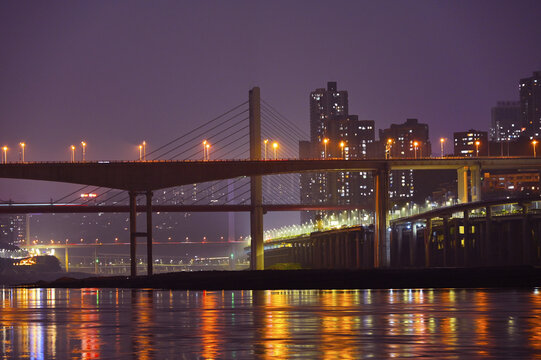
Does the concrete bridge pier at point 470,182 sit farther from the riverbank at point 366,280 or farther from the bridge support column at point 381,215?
the riverbank at point 366,280

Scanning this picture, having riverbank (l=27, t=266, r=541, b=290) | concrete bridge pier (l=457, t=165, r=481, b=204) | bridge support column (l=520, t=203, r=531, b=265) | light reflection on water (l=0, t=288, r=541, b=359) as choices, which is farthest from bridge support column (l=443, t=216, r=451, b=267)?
light reflection on water (l=0, t=288, r=541, b=359)

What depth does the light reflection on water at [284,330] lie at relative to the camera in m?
25.7

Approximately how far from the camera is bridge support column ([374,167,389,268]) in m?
118

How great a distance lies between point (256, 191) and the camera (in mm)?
134250

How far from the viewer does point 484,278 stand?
69.3 meters

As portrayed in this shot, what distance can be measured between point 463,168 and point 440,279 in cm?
5641

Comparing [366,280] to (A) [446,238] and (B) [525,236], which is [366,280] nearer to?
(B) [525,236]

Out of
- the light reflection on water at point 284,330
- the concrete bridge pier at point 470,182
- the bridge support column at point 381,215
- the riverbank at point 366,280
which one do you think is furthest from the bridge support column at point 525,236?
the light reflection on water at point 284,330

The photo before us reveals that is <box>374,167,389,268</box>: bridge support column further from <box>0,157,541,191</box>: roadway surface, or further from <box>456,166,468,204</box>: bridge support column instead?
<box>456,166,468,204</box>: bridge support column

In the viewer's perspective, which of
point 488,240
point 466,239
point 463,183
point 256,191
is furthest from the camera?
point 256,191

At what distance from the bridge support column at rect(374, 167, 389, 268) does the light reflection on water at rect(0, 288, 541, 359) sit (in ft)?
228

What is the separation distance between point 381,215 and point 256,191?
69.0ft

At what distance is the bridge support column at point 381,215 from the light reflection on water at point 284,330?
6936 cm

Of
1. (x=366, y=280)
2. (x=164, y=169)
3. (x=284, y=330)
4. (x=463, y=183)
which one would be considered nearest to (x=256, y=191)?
(x=164, y=169)
